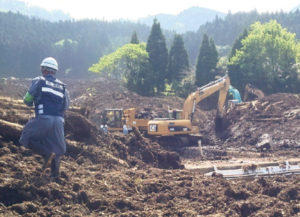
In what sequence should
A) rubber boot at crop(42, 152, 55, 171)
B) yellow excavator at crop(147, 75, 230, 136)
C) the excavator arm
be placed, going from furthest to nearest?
1. the excavator arm
2. yellow excavator at crop(147, 75, 230, 136)
3. rubber boot at crop(42, 152, 55, 171)

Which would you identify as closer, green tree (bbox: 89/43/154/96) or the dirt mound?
the dirt mound

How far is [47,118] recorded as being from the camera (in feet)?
20.4

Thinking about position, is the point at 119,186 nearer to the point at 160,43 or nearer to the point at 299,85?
the point at 299,85

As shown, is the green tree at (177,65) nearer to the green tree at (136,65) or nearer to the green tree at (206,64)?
the green tree at (206,64)

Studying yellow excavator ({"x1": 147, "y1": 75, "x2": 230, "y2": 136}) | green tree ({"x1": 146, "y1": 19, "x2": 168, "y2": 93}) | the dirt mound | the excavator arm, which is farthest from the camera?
green tree ({"x1": 146, "y1": 19, "x2": 168, "y2": 93})

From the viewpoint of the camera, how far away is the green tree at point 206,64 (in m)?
38.8

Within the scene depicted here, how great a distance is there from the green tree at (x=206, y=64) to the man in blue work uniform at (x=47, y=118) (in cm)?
3267

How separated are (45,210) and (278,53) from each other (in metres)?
33.4

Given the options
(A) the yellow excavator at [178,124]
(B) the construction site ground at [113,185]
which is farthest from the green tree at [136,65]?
(B) the construction site ground at [113,185]

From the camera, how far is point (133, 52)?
39.5m

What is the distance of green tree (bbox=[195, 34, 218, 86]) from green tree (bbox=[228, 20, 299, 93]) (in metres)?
2.48

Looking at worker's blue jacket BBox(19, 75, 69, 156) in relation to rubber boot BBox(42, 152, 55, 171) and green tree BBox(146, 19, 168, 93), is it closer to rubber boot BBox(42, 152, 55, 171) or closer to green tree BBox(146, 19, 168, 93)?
rubber boot BBox(42, 152, 55, 171)

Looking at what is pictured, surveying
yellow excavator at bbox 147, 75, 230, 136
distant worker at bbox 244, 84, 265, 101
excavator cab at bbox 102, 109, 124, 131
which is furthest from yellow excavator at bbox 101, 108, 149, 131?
distant worker at bbox 244, 84, 265, 101

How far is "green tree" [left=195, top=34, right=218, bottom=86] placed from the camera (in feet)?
127
